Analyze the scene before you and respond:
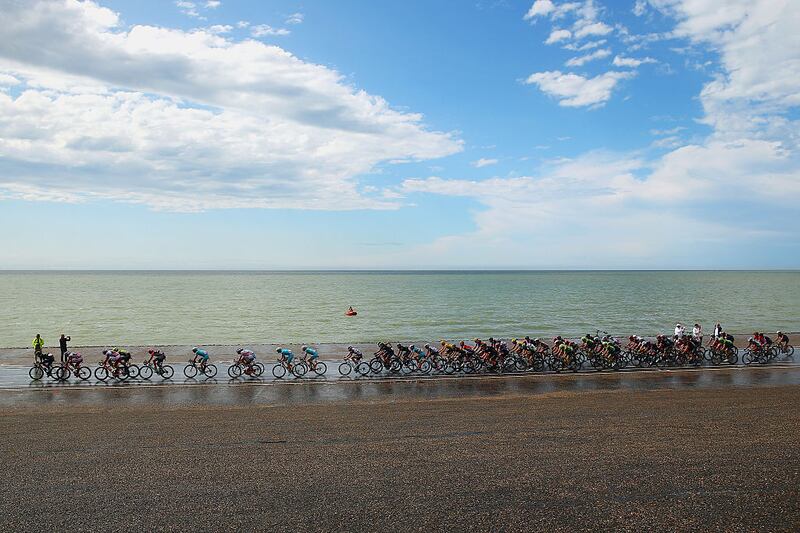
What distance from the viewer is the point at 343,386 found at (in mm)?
20891

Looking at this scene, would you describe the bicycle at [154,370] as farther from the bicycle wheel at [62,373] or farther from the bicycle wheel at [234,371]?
the bicycle wheel at [62,373]

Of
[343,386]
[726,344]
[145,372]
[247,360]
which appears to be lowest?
[343,386]

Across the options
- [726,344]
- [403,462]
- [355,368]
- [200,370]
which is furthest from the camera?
[726,344]

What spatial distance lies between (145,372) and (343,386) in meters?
8.68

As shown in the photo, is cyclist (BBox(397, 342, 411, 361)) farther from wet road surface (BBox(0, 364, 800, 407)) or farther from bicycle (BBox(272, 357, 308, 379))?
bicycle (BBox(272, 357, 308, 379))

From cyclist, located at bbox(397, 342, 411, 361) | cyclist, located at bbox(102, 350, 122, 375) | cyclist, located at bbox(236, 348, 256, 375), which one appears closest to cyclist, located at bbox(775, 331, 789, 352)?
cyclist, located at bbox(397, 342, 411, 361)

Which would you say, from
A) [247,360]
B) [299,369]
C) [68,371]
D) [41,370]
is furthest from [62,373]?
[299,369]

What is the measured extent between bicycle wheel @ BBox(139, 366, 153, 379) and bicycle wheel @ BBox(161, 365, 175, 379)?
0.53 m

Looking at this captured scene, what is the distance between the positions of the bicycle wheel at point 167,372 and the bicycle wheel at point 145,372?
1.74ft

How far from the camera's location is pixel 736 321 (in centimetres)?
5609

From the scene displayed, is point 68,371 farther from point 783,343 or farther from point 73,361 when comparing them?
point 783,343

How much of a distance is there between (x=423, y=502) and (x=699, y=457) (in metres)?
6.46

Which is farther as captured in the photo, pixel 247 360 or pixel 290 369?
pixel 290 369

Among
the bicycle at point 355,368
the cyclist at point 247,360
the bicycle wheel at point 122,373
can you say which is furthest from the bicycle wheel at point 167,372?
the bicycle at point 355,368
